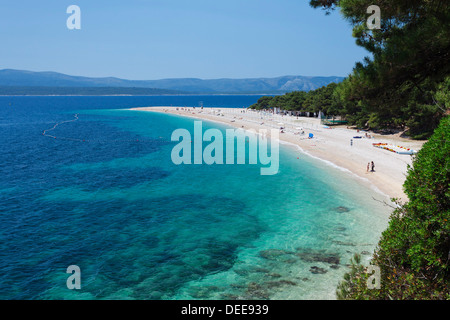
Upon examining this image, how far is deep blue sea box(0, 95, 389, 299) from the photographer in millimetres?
14961

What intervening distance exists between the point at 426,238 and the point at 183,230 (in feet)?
50.8

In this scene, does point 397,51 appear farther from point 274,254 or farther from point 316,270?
point 274,254

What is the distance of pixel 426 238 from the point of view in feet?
28.2

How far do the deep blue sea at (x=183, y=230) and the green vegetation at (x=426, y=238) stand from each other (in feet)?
18.1

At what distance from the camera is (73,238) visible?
1983 cm

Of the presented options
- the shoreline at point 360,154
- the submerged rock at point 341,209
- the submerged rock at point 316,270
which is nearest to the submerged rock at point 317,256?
the submerged rock at point 316,270

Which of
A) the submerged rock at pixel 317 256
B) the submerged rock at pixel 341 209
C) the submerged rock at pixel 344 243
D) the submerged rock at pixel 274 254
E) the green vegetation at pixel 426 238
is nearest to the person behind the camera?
the green vegetation at pixel 426 238

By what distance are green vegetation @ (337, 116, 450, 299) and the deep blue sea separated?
5.52 m

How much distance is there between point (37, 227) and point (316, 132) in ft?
170

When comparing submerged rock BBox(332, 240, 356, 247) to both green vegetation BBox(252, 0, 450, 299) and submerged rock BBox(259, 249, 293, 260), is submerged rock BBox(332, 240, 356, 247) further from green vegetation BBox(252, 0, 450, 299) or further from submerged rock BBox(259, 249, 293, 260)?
green vegetation BBox(252, 0, 450, 299)

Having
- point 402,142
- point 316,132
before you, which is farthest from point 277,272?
point 316,132

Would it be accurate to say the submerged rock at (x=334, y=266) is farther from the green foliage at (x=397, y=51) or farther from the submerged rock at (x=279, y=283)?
the green foliage at (x=397, y=51)

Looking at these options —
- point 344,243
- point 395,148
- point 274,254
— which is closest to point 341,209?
point 344,243

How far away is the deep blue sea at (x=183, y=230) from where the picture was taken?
49.1 feet
